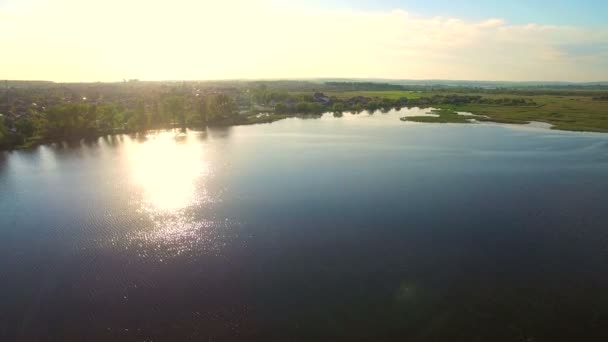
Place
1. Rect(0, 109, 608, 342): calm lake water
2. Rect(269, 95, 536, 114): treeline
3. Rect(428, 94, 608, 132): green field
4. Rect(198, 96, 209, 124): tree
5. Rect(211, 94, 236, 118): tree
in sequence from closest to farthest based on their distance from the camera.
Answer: Rect(0, 109, 608, 342): calm lake water
Rect(428, 94, 608, 132): green field
Rect(198, 96, 209, 124): tree
Rect(211, 94, 236, 118): tree
Rect(269, 95, 536, 114): treeline

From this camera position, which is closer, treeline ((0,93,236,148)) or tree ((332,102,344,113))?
treeline ((0,93,236,148))

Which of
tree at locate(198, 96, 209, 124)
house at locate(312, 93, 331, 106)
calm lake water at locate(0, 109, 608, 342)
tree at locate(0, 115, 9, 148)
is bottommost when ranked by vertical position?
calm lake water at locate(0, 109, 608, 342)

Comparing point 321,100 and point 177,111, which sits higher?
point 321,100

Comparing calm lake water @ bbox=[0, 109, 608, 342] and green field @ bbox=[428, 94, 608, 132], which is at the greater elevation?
green field @ bbox=[428, 94, 608, 132]

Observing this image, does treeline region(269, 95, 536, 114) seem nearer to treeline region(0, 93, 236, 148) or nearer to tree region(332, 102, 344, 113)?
tree region(332, 102, 344, 113)

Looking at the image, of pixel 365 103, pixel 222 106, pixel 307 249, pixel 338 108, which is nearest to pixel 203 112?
pixel 222 106

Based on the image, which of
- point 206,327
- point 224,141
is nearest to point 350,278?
point 206,327

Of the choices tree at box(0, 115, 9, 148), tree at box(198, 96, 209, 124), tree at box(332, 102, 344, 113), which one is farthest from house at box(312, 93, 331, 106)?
tree at box(0, 115, 9, 148)

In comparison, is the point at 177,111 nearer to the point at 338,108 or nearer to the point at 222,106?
the point at 222,106

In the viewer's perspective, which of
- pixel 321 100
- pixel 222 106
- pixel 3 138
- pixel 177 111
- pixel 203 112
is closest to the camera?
pixel 3 138
